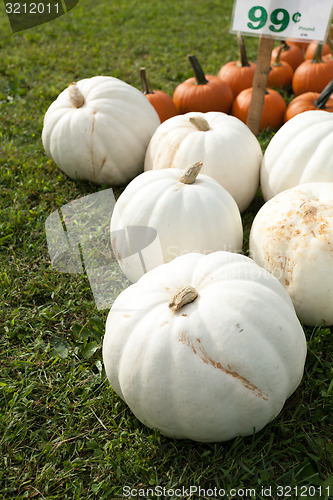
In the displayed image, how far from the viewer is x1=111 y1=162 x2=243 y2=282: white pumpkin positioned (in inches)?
84.9

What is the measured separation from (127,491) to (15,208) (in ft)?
6.38

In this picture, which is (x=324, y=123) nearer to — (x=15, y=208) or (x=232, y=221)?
(x=232, y=221)

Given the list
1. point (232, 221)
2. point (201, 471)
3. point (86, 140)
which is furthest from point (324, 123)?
point (201, 471)

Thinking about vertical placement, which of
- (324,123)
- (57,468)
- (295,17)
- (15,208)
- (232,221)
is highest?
(295,17)

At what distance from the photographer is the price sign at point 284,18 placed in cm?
283

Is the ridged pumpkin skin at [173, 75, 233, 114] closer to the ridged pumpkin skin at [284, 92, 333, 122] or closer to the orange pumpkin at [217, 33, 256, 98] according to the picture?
the orange pumpkin at [217, 33, 256, 98]

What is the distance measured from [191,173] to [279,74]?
8.67 feet

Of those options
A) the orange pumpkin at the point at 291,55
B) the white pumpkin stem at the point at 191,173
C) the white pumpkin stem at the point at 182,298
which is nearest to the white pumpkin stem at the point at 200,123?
the white pumpkin stem at the point at 191,173

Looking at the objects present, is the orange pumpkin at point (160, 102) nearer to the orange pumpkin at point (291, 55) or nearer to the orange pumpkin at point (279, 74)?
the orange pumpkin at point (279, 74)

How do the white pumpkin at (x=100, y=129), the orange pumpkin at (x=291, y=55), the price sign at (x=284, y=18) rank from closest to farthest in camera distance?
the price sign at (x=284, y=18) → the white pumpkin at (x=100, y=129) → the orange pumpkin at (x=291, y=55)

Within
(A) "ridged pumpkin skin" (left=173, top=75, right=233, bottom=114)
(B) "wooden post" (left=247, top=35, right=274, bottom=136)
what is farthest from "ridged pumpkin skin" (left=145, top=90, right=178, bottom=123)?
(B) "wooden post" (left=247, top=35, right=274, bottom=136)

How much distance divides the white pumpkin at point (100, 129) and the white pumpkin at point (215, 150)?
0.26 metres

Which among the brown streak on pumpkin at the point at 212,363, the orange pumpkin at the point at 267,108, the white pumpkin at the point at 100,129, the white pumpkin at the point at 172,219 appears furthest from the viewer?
the orange pumpkin at the point at 267,108

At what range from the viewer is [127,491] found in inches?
65.0
